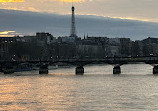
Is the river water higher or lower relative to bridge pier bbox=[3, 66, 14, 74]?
lower

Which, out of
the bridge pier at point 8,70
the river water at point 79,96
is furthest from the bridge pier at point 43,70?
the river water at point 79,96

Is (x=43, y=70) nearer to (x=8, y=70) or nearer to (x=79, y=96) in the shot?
(x=8, y=70)

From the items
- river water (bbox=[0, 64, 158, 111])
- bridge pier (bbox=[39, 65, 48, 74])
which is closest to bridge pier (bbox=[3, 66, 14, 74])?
bridge pier (bbox=[39, 65, 48, 74])

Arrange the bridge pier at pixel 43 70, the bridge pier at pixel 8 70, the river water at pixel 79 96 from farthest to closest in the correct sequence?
the bridge pier at pixel 43 70 < the bridge pier at pixel 8 70 < the river water at pixel 79 96

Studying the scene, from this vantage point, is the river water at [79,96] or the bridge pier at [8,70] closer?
the river water at [79,96]

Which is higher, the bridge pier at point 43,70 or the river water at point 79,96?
the bridge pier at point 43,70

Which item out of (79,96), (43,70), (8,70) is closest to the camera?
(79,96)

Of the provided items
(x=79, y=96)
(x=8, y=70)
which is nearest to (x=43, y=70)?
(x=8, y=70)

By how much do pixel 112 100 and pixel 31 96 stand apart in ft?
25.9

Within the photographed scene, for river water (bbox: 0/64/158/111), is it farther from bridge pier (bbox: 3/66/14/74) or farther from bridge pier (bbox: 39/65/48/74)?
bridge pier (bbox: 39/65/48/74)

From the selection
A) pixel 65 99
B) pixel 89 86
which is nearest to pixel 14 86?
pixel 89 86

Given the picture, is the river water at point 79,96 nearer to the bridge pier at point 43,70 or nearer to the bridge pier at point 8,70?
the bridge pier at point 8,70

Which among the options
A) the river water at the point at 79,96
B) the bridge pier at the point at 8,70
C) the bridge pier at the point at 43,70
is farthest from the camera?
the bridge pier at the point at 43,70

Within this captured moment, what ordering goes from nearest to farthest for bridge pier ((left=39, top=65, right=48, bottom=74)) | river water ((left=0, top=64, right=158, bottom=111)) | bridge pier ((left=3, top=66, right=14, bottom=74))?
river water ((left=0, top=64, right=158, bottom=111)) < bridge pier ((left=3, top=66, right=14, bottom=74)) < bridge pier ((left=39, top=65, right=48, bottom=74))
